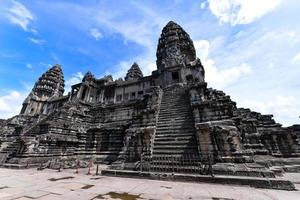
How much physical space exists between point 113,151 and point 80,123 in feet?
20.9

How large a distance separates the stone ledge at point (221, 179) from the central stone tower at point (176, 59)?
18.7 metres

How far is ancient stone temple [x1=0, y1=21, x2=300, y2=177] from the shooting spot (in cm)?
797

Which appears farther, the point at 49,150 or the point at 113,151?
the point at 113,151

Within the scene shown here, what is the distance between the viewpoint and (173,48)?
95.8 feet

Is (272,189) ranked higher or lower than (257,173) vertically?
lower

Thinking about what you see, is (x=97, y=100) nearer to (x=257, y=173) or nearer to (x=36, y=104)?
(x=36, y=104)

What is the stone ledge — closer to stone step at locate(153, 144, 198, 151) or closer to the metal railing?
the metal railing

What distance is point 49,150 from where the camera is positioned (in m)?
13.3

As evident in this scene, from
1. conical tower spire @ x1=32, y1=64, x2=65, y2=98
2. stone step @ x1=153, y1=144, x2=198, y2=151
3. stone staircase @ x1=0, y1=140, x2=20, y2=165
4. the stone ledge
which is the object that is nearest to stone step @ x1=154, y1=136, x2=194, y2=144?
stone step @ x1=153, y1=144, x2=198, y2=151

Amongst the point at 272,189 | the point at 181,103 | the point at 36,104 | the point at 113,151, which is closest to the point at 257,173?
the point at 272,189

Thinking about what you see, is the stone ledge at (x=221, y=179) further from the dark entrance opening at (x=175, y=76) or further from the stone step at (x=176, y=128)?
the dark entrance opening at (x=175, y=76)

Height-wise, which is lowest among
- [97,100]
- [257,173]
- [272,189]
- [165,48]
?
[272,189]

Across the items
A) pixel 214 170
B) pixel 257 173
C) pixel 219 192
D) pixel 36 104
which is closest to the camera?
pixel 219 192

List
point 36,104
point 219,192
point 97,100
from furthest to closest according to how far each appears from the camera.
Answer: point 36,104 < point 97,100 < point 219,192
